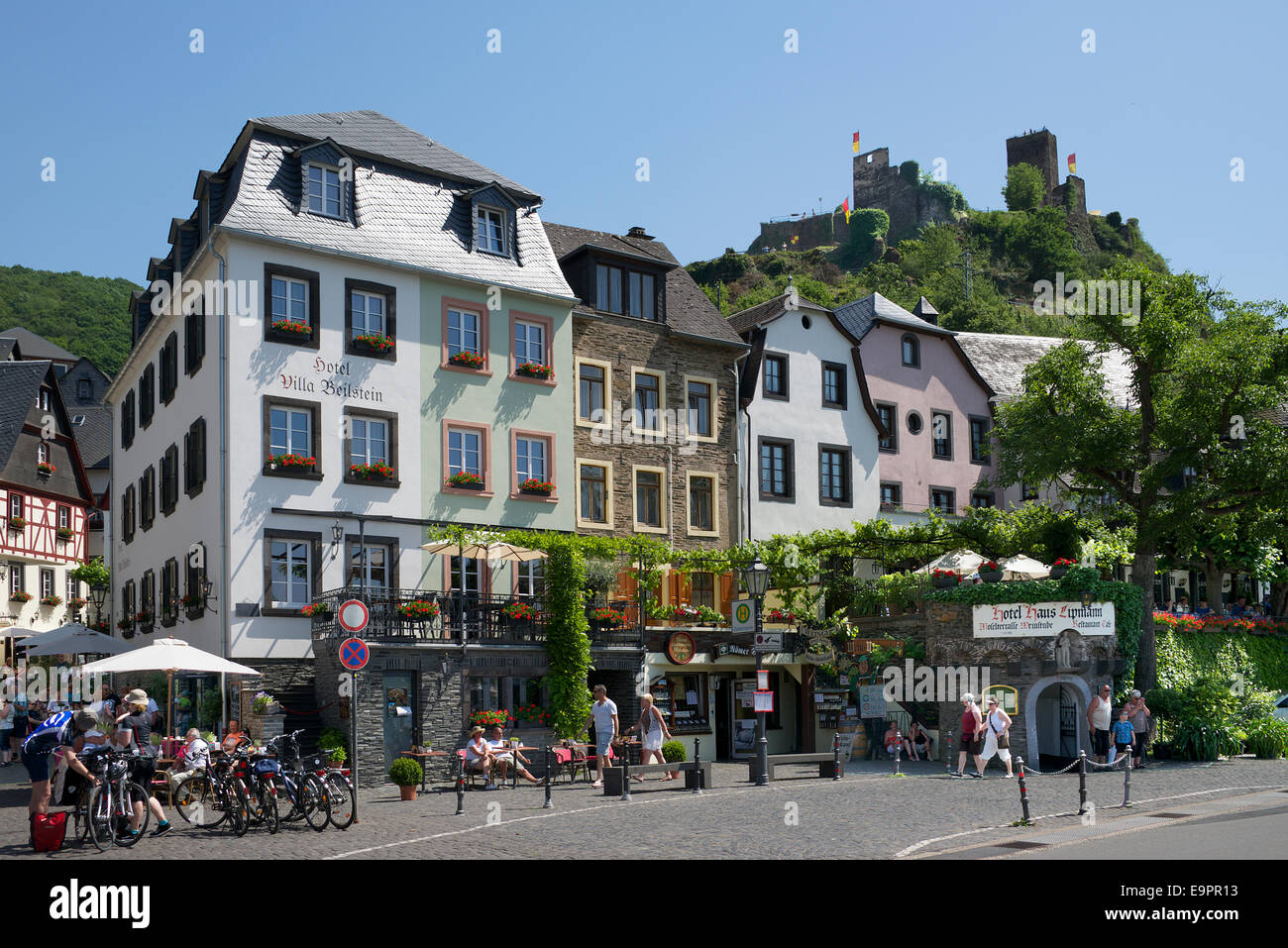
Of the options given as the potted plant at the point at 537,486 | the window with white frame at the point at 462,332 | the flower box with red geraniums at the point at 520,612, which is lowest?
the flower box with red geraniums at the point at 520,612

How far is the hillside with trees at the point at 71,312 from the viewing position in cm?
7262

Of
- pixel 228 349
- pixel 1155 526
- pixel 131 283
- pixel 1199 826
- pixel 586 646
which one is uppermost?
pixel 131 283

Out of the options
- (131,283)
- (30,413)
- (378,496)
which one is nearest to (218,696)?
(378,496)

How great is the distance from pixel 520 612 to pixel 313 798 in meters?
11.1

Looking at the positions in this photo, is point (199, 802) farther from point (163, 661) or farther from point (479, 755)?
point (479, 755)

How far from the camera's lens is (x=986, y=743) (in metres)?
Answer: 24.7

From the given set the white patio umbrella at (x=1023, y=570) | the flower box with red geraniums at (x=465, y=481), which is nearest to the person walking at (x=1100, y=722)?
the white patio umbrella at (x=1023, y=570)

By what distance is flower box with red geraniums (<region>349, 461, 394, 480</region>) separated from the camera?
1171 inches

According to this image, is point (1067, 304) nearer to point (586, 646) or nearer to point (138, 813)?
point (586, 646)

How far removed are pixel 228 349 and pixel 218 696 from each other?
7179mm

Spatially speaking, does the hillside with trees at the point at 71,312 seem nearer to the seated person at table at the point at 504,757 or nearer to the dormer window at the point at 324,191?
the dormer window at the point at 324,191

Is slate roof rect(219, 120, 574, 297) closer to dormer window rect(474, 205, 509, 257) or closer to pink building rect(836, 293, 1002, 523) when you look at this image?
dormer window rect(474, 205, 509, 257)

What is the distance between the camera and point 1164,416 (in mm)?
29703

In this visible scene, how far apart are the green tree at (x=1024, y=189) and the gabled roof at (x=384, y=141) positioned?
104532 mm
